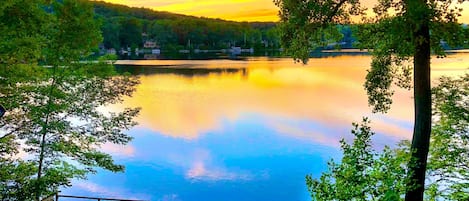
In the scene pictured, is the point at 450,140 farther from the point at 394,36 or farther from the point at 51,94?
the point at 51,94

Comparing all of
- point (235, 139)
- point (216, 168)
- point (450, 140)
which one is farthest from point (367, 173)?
point (235, 139)

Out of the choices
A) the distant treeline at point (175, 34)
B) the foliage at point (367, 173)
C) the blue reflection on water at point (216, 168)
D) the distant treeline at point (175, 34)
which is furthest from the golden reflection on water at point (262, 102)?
the distant treeline at point (175, 34)

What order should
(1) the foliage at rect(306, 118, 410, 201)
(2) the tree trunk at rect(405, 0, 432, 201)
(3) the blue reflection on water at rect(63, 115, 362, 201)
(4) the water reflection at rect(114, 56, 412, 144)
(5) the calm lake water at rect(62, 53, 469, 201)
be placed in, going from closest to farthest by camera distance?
1. (1) the foliage at rect(306, 118, 410, 201)
2. (2) the tree trunk at rect(405, 0, 432, 201)
3. (3) the blue reflection on water at rect(63, 115, 362, 201)
4. (5) the calm lake water at rect(62, 53, 469, 201)
5. (4) the water reflection at rect(114, 56, 412, 144)

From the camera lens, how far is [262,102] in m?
46.1

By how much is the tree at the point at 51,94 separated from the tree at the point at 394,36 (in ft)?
21.3

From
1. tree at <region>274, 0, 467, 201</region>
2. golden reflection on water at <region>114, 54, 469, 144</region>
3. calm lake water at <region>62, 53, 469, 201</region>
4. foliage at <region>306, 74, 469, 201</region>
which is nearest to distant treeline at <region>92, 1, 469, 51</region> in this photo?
golden reflection on water at <region>114, 54, 469, 144</region>

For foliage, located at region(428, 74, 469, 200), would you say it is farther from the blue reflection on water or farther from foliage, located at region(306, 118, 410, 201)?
the blue reflection on water

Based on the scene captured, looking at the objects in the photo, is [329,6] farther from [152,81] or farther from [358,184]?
[152,81]

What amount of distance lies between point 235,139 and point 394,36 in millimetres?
24640

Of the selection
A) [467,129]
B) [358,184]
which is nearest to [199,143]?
[467,129]

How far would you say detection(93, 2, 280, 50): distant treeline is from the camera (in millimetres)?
152625

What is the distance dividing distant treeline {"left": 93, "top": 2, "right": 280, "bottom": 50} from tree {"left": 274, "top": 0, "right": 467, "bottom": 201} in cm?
14247

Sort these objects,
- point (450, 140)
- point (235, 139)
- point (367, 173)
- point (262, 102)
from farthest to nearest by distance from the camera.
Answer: point (262, 102), point (235, 139), point (450, 140), point (367, 173)

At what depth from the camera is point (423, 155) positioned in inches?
310
